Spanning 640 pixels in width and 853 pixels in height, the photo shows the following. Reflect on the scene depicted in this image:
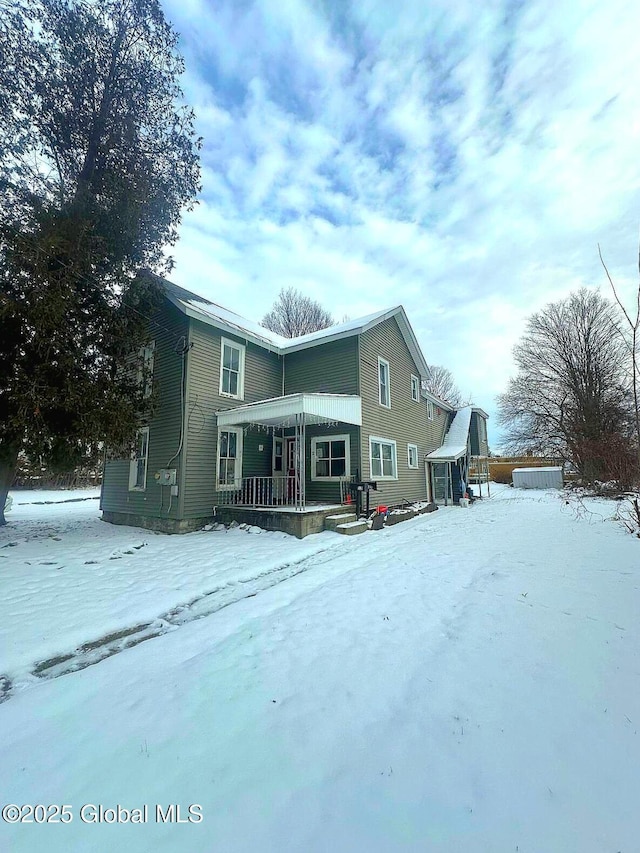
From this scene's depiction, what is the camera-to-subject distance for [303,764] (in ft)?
6.93

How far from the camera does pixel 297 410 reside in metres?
9.27

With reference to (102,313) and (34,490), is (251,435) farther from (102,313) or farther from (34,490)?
(34,490)

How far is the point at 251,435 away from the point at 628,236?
32.8 feet

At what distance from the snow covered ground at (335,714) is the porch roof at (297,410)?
4.71 meters

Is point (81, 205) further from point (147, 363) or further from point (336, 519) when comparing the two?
point (336, 519)

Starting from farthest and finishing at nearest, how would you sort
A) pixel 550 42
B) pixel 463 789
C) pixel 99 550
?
1. pixel 99 550
2. pixel 550 42
3. pixel 463 789

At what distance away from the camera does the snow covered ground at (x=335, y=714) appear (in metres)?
1.74

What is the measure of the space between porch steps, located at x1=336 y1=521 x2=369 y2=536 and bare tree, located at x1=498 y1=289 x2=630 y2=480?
56.4 ft

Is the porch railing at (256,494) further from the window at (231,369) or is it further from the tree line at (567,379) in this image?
the tree line at (567,379)

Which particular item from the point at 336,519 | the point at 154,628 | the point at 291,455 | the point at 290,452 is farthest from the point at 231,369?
the point at 154,628

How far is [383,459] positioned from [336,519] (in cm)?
435

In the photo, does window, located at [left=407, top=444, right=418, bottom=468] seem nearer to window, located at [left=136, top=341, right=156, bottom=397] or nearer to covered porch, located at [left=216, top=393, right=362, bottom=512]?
covered porch, located at [left=216, top=393, right=362, bottom=512]

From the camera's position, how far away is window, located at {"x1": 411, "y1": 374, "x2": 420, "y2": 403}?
17.5m

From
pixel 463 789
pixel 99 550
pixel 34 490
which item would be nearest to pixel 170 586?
pixel 99 550
